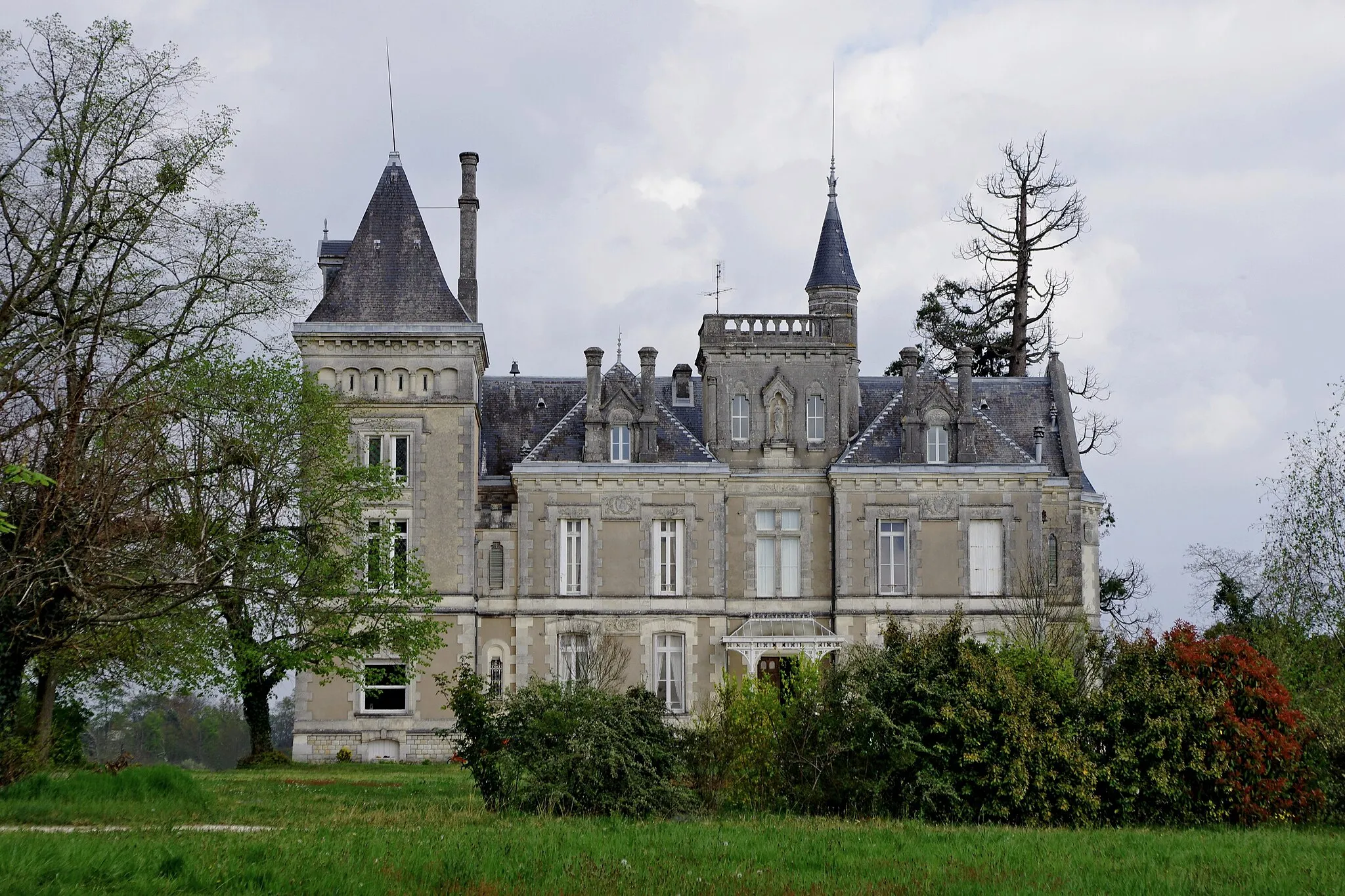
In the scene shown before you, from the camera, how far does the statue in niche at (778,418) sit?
4241cm

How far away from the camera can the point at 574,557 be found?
41.0 m

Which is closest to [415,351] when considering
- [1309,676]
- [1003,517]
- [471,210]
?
[471,210]

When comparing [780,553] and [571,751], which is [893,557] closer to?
[780,553]

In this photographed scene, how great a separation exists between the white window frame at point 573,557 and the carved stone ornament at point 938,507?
895 cm

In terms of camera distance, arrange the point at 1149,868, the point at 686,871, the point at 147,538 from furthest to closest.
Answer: the point at 147,538 < the point at 1149,868 < the point at 686,871

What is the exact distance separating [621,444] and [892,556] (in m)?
7.80

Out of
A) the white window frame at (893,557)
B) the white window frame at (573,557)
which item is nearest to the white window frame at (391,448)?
the white window frame at (573,557)

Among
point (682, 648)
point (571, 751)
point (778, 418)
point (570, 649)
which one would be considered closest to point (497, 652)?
point (570, 649)

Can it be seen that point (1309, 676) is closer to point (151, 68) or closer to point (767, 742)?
point (767, 742)

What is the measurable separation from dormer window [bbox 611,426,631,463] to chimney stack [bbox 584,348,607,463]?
0.31 meters

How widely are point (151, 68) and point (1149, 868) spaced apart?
2264 centimetres

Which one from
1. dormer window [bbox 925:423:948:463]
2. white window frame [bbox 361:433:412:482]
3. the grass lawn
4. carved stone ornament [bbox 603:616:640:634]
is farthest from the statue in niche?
the grass lawn

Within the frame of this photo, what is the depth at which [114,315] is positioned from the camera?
28.5 metres

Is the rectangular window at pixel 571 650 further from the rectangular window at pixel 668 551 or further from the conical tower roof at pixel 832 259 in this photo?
the conical tower roof at pixel 832 259
